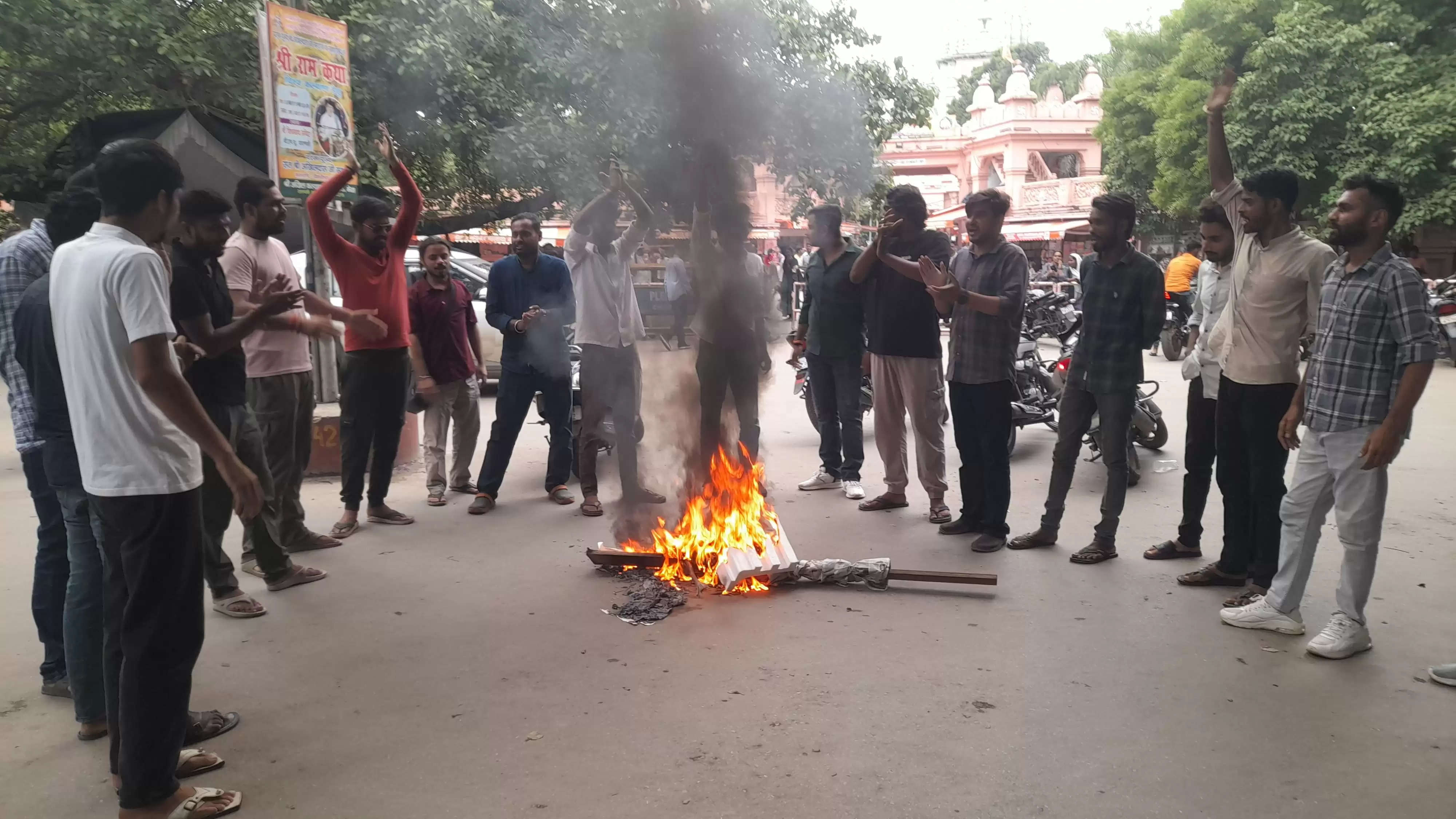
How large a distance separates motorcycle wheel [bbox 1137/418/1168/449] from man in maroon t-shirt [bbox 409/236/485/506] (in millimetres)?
5455

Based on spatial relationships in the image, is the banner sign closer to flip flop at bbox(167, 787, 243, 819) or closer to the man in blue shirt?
the man in blue shirt

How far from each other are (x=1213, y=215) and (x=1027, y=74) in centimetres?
5441

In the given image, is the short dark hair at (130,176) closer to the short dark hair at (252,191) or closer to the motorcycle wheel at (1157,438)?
the short dark hair at (252,191)

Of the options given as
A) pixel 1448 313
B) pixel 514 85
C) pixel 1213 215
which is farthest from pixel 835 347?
pixel 1448 313

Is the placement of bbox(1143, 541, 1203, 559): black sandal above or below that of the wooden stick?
below

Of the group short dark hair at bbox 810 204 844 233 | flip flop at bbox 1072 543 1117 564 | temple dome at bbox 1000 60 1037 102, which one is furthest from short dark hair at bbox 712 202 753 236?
temple dome at bbox 1000 60 1037 102

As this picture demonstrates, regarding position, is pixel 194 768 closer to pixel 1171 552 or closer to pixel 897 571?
pixel 897 571

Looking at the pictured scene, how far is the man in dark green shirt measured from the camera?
638 cm

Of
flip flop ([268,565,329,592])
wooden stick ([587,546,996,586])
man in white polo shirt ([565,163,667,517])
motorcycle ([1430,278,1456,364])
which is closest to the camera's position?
wooden stick ([587,546,996,586])

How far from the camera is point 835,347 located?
6523 millimetres

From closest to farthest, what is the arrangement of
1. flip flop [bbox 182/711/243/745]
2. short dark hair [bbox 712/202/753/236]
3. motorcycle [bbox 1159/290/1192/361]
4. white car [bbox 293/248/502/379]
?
flip flop [bbox 182/711/243/745]
short dark hair [bbox 712/202/753/236]
white car [bbox 293/248/502/379]
motorcycle [bbox 1159/290/1192/361]

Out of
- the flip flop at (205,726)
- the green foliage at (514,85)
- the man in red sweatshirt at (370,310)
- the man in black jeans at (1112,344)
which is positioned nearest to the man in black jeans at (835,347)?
the green foliage at (514,85)

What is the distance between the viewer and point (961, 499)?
19.9 ft

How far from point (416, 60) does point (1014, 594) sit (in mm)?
8212
